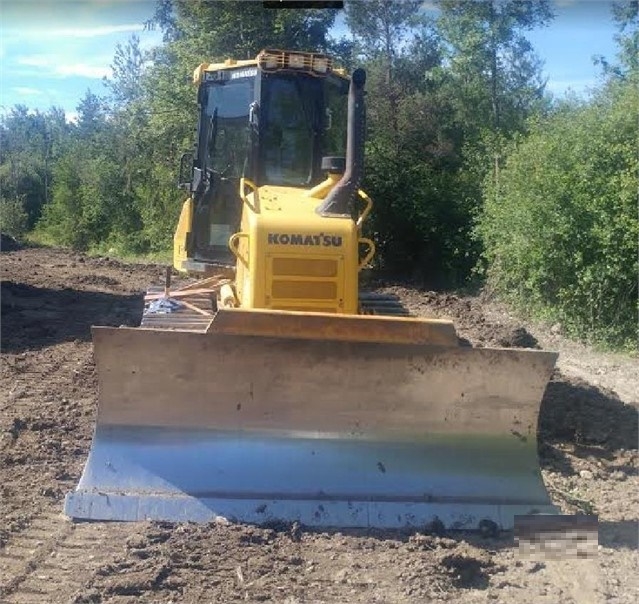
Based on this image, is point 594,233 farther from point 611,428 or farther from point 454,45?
point 454,45

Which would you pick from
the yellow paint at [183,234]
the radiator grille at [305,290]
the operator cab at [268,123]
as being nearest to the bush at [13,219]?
the yellow paint at [183,234]

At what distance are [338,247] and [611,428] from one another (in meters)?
2.77

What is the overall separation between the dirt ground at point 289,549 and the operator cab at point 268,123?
2303 mm

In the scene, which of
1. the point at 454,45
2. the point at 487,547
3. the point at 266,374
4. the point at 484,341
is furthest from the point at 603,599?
the point at 454,45

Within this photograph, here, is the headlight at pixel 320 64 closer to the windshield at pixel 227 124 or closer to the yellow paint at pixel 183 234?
the windshield at pixel 227 124

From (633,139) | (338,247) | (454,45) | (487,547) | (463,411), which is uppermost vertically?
(454,45)

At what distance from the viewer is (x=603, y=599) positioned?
3973 millimetres

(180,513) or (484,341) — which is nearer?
→ (180,513)

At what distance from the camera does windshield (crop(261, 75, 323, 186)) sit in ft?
22.8

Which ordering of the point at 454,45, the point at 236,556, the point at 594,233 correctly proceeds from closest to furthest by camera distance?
the point at 236,556, the point at 594,233, the point at 454,45

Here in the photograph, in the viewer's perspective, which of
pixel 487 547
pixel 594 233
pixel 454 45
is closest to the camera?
pixel 487 547

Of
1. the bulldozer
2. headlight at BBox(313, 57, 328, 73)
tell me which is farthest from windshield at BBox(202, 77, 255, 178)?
the bulldozer

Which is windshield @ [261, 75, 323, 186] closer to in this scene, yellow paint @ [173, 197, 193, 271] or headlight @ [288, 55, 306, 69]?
headlight @ [288, 55, 306, 69]

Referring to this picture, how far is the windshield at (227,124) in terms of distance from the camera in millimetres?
7133
